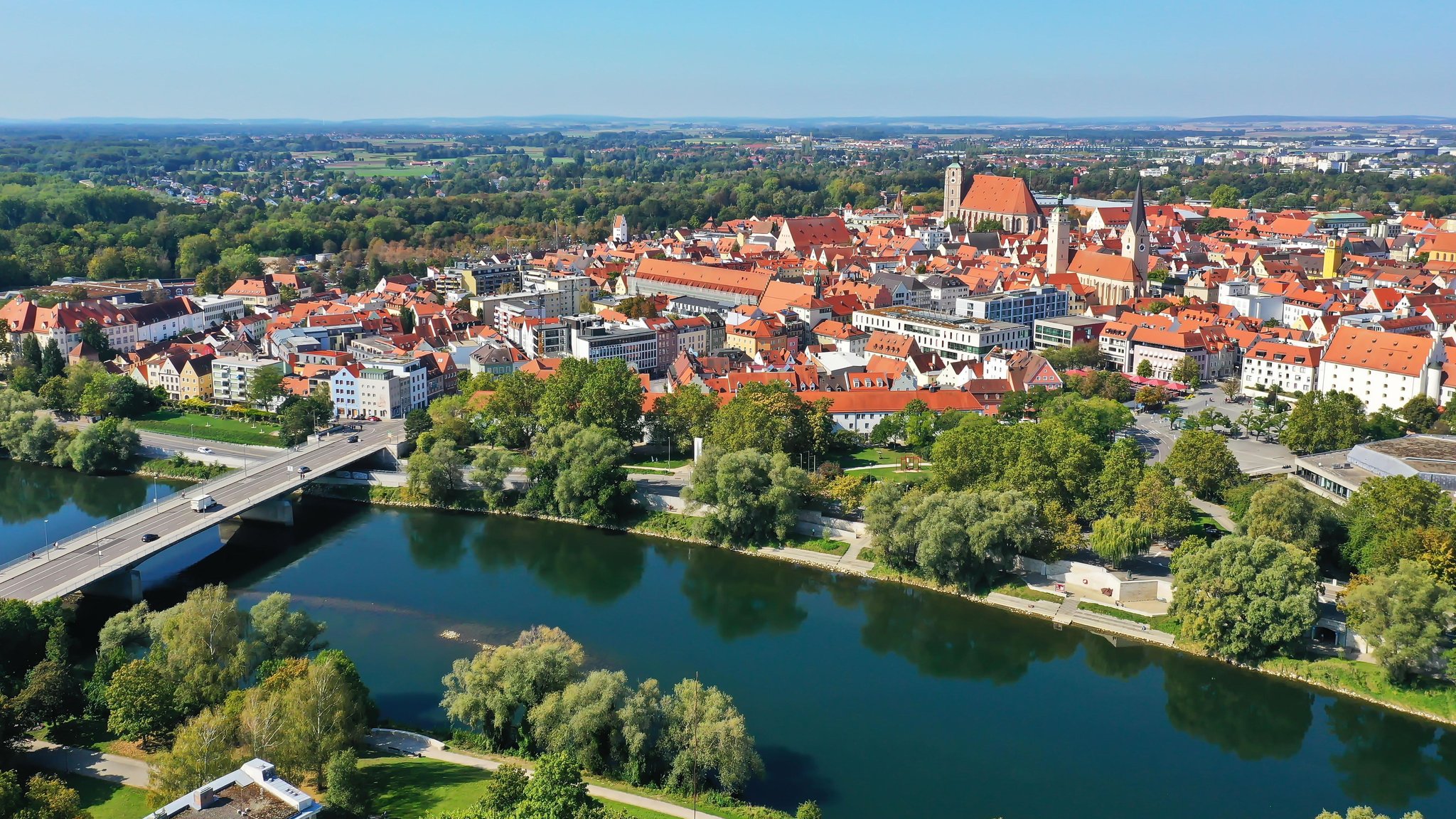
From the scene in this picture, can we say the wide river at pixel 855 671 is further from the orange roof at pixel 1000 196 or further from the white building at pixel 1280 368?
the orange roof at pixel 1000 196

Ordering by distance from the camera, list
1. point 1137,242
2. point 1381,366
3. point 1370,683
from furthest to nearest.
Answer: point 1137,242 < point 1381,366 < point 1370,683

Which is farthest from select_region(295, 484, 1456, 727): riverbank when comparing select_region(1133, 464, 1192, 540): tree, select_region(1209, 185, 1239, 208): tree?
select_region(1209, 185, 1239, 208): tree

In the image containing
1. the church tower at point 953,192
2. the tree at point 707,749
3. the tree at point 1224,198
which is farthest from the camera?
the tree at point 1224,198

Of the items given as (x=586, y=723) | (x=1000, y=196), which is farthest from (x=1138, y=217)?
(x=586, y=723)

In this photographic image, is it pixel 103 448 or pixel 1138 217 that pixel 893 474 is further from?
pixel 1138 217

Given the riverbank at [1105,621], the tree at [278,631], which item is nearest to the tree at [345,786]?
the tree at [278,631]

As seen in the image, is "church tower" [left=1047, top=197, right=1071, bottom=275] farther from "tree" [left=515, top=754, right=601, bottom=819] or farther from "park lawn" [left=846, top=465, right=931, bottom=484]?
"tree" [left=515, top=754, right=601, bottom=819]

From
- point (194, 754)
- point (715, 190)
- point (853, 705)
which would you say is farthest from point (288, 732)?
point (715, 190)

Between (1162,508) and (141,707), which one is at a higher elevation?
(1162,508)
